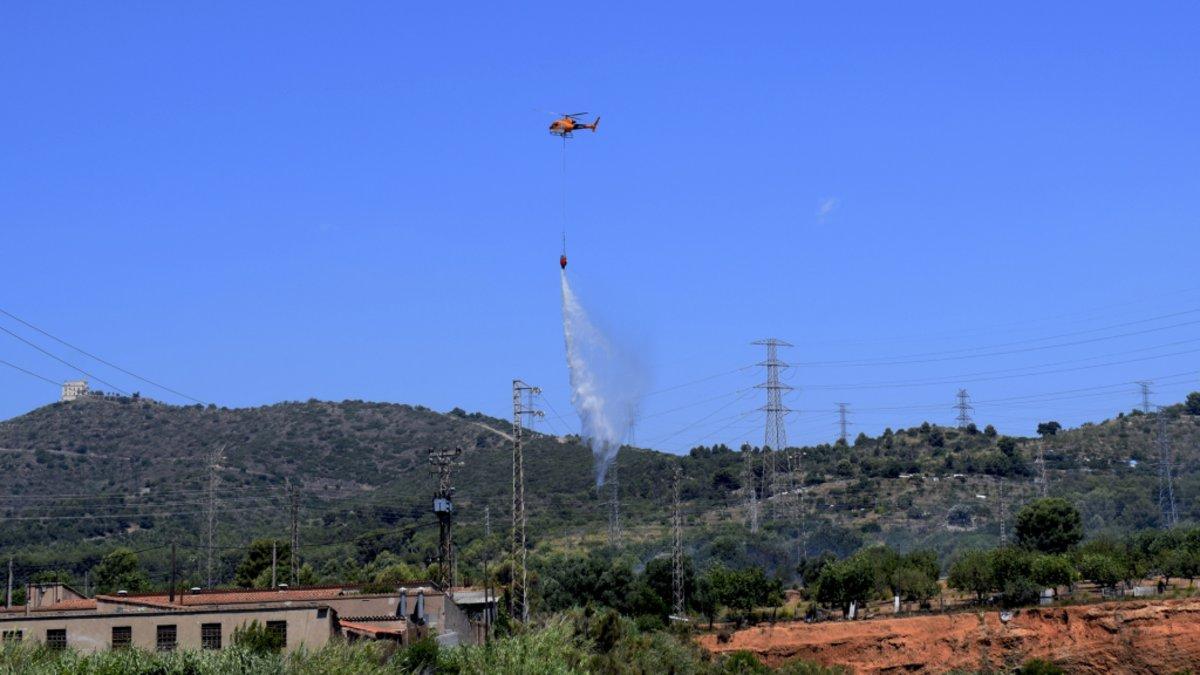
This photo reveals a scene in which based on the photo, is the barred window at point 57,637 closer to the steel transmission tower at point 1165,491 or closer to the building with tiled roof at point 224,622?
the building with tiled roof at point 224,622

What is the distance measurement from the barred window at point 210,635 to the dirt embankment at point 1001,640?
4814cm

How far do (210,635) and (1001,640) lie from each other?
5848cm

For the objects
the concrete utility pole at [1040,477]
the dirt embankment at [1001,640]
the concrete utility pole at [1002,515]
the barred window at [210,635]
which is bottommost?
the dirt embankment at [1001,640]

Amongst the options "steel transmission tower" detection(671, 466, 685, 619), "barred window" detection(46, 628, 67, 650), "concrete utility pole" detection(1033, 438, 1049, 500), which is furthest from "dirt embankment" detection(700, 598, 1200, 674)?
"concrete utility pole" detection(1033, 438, 1049, 500)

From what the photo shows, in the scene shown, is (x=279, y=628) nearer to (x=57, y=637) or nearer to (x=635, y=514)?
(x=57, y=637)

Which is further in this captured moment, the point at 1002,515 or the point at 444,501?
the point at 1002,515

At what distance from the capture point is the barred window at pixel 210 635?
61875 mm

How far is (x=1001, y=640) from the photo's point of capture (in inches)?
4058

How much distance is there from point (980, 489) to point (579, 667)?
408ft

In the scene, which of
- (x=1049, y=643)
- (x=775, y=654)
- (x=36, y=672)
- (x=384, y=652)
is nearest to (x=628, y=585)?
(x=775, y=654)

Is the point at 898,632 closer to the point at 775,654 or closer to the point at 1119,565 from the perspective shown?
the point at 775,654

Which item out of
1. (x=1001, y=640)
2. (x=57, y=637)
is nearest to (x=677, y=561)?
(x=1001, y=640)

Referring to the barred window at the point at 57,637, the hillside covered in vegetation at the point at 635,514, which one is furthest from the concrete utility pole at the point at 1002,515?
the barred window at the point at 57,637

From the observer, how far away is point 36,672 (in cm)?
4369
